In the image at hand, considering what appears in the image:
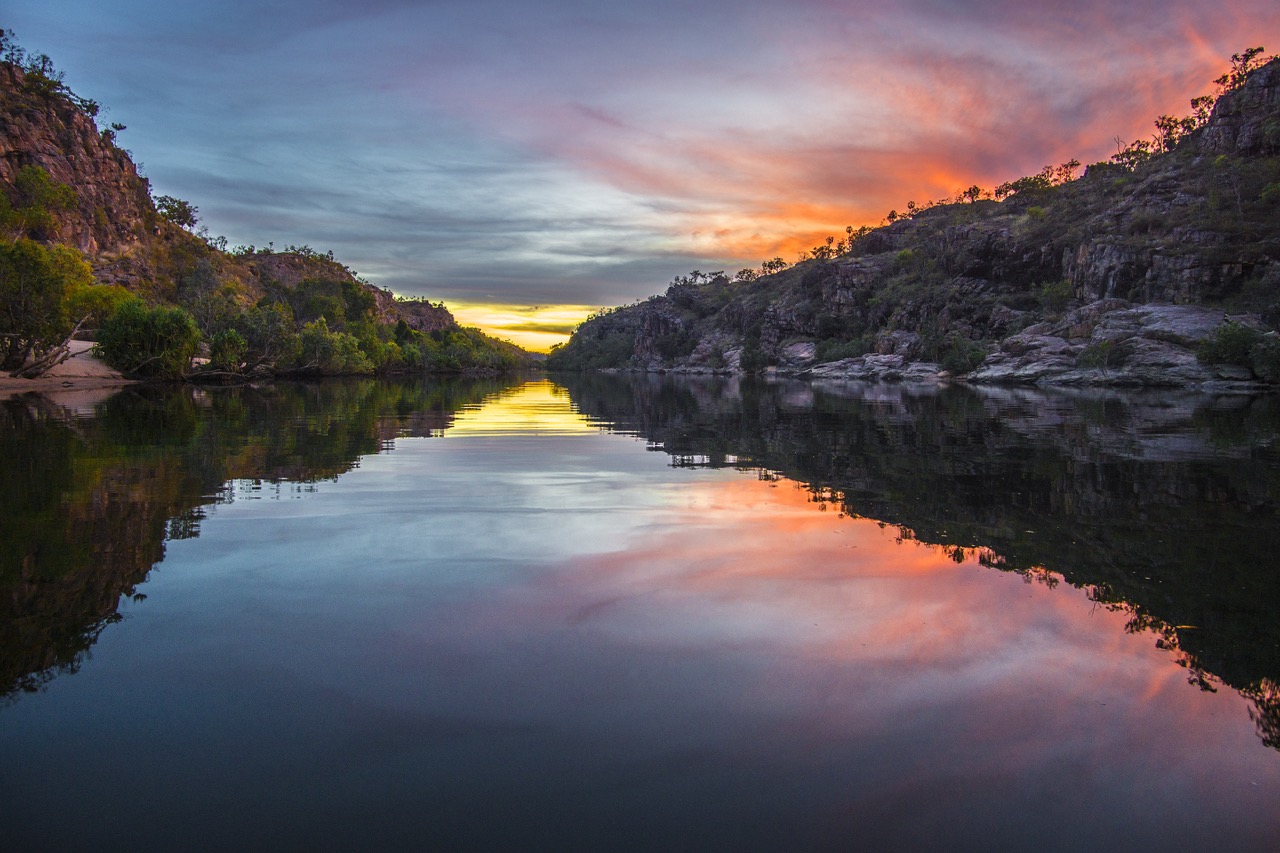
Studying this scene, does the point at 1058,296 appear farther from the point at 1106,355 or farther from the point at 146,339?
the point at 146,339

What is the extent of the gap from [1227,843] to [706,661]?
9.38 ft

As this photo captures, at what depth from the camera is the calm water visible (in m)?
3.39

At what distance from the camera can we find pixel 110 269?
3457 inches

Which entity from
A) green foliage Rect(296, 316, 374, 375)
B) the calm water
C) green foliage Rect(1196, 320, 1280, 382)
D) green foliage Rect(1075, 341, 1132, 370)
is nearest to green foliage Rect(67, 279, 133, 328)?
green foliage Rect(296, 316, 374, 375)

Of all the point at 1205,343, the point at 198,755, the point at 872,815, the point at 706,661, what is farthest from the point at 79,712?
the point at 1205,343

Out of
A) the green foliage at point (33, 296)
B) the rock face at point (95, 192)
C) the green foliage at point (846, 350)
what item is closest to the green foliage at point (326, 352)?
the rock face at point (95, 192)

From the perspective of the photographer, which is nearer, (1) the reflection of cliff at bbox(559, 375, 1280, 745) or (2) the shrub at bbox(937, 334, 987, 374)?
(1) the reflection of cliff at bbox(559, 375, 1280, 745)

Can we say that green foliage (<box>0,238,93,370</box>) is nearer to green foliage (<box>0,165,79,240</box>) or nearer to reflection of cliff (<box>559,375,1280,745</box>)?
green foliage (<box>0,165,79,240</box>)

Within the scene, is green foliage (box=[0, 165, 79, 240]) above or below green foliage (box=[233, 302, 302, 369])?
above

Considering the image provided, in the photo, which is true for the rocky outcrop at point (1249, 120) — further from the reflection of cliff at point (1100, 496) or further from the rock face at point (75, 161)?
the rock face at point (75, 161)

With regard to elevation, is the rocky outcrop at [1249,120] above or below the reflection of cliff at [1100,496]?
above

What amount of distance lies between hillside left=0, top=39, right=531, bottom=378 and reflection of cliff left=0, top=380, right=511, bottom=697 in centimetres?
1886

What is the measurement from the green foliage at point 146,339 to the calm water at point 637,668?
48.6m

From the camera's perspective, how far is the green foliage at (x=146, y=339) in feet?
168
